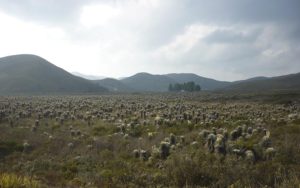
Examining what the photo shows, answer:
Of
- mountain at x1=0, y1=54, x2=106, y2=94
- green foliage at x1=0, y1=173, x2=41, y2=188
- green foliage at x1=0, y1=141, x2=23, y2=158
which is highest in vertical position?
mountain at x1=0, y1=54, x2=106, y2=94

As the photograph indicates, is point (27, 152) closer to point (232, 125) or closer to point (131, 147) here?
point (131, 147)

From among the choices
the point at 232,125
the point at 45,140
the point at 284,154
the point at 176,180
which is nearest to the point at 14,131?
the point at 45,140

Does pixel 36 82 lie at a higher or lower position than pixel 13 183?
higher

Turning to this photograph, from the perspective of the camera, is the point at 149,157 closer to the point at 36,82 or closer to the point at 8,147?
the point at 8,147

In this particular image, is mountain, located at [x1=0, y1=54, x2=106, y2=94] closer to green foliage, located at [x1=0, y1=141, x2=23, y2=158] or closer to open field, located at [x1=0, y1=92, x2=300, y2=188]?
open field, located at [x1=0, y1=92, x2=300, y2=188]

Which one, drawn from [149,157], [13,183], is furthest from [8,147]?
[13,183]

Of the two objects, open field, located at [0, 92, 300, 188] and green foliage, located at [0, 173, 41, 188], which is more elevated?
green foliage, located at [0, 173, 41, 188]

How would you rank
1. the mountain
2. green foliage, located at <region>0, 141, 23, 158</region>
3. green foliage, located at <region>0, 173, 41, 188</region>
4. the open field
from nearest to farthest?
1. green foliage, located at <region>0, 173, 41, 188</region>
2. the open field
3. green foliage, located at <region>0, 141, 23, 158</region>
4. the mountain

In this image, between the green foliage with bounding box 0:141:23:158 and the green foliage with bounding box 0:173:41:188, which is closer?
the green foliage with bounding box 0:173:41:188

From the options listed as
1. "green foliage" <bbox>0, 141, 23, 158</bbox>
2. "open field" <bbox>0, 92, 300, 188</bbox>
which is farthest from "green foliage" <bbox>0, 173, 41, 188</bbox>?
"green foliage" <bbox>0, 141, 23, 158</bbox>

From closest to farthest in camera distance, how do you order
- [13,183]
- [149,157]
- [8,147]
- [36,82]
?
[13,183], [149,157], [8,147], [36,82]

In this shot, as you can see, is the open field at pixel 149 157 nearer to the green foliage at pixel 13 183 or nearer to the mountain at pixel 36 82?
the green foliage at pixel 13 183

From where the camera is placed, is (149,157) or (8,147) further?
(8,147)

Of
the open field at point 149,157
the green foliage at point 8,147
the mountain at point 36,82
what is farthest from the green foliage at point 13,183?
the mountain at point 36,82
